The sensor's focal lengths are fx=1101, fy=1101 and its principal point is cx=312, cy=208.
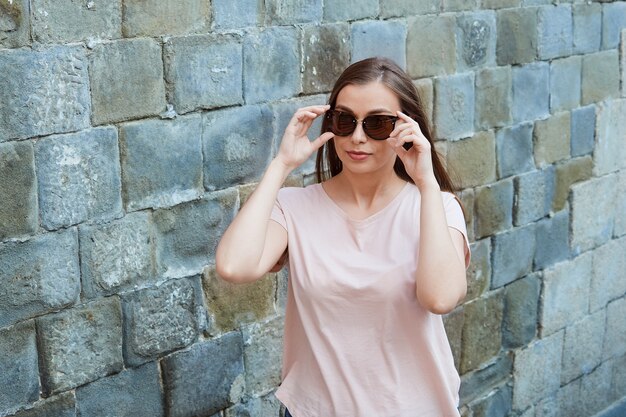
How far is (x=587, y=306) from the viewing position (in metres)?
7.23

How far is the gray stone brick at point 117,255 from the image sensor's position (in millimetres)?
3951

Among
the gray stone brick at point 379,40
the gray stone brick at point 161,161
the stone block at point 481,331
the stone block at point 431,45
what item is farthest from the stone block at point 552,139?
the gray stone brick at point 161,161

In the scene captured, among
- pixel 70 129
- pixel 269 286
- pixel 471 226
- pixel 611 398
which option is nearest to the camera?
pixel 70 129

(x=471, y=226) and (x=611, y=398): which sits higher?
(x=471, y=226)

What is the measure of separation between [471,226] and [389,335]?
2891mm

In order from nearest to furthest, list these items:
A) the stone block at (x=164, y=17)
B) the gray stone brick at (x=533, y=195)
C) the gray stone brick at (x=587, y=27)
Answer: the stone block at (x=164, y=17)
the gray stone brick at (x=533, y=195)
the gray stone brick at (x=587, y=27)

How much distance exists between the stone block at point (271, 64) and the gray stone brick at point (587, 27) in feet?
8.63

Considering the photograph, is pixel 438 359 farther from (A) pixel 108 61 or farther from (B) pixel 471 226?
(B) pixel 471 226

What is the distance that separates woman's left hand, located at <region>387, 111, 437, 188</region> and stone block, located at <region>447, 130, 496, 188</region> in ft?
8.25

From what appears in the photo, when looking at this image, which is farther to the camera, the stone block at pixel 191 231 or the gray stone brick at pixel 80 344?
the stone block at pixel 191 231

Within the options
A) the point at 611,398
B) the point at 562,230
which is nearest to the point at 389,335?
the point at 562,230

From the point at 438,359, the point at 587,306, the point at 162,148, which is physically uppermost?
the point at 162,148

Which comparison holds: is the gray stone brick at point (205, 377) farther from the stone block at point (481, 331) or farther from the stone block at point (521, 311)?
the stone block at point (521, 311)

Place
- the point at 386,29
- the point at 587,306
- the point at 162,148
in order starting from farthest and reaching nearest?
the point at 587,306
the point at 386,29
the point at 162,148
